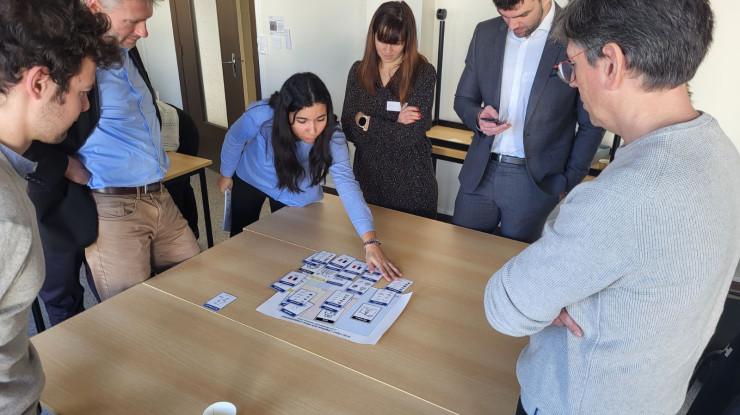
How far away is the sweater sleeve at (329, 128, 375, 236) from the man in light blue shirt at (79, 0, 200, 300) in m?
0.70

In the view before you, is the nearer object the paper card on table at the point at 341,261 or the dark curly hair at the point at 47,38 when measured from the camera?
the dark curly hair at the point at 47,38

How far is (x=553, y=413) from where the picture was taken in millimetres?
873

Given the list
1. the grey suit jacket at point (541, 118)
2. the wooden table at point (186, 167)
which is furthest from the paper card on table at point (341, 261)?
Answer: the wooden table at point (186, 167)

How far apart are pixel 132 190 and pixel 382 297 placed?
40.3 inches

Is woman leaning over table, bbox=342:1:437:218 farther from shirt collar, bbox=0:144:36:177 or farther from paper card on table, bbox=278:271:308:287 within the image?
shirt collar, bbox=0:144:36:177

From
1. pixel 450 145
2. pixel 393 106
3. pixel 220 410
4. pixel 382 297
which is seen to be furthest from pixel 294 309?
pixel 450 145

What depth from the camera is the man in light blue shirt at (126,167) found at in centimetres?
160

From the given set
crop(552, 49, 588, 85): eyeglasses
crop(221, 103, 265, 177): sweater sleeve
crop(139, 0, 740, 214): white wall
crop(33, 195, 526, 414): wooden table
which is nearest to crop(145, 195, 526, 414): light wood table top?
crop(33, 195, 526, 414): wooden table

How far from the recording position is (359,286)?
5.15ft

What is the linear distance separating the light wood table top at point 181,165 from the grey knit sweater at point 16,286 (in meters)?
1.79

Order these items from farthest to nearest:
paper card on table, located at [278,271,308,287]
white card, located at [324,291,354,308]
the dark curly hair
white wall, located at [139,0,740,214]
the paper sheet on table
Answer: white wall, located at [139,0,740,214], paper card on table, located at [278,271,308,287], white card, located at [324,291,354,308], the paper sheet on table, the dark curly hair

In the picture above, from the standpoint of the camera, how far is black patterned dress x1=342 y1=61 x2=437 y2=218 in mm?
2316

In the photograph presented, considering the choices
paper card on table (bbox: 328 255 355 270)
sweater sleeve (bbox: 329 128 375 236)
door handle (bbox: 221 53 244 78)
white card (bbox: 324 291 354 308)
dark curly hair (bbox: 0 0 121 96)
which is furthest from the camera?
door handle (bbox: 221 53 244 78)

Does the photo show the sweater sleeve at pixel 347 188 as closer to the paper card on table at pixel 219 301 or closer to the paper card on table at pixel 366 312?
the paper card on table at pixel 366 312
